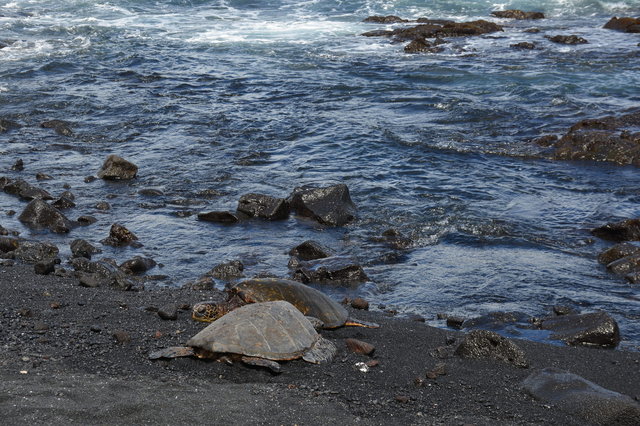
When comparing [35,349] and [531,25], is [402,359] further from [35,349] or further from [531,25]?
[531,25]

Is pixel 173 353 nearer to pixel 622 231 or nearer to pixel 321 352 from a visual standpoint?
pixel 321 352

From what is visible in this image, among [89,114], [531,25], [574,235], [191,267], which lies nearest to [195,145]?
[89,114]

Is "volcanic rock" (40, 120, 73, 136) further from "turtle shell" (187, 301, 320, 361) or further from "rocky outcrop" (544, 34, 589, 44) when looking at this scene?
"rocky outcrop" (544, 34, 589, 44)

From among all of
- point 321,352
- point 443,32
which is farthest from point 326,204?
point 443,32

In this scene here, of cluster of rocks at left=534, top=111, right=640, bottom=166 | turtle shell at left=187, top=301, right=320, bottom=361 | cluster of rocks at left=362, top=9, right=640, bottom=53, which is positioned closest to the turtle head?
turtle shell at left=187, top=301, right=320, bottom=361

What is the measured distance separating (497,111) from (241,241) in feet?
23.4

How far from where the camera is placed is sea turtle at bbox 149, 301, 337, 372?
548 cm

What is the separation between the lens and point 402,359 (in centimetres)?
595

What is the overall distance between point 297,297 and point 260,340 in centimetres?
A: 105

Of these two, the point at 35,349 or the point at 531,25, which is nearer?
the point at 35,349

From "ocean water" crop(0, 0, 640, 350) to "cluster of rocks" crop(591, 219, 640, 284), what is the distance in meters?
0.13

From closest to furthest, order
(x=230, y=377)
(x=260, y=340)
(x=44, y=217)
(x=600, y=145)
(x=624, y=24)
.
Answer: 1. (x=230, y=377)
2. (x=260, y=340)
3. (x=44, y=217)
4. (x=600, y=145)
5. (x=624, y=24)

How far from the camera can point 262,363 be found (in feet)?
17.7

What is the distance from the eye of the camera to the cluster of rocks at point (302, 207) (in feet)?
31.9
